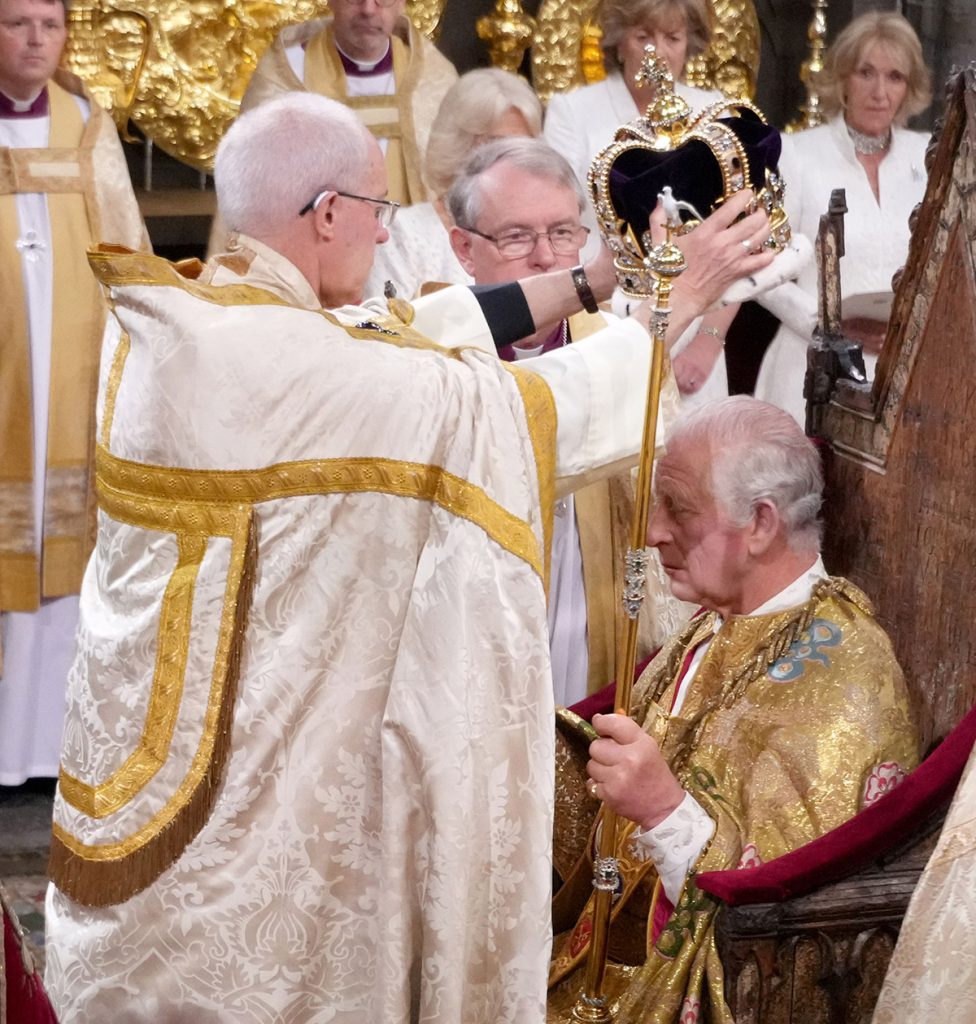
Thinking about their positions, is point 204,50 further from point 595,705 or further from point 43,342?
point 595,705

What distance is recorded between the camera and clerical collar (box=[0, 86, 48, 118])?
495cm

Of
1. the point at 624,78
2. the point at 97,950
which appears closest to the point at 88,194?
the point at 624,78

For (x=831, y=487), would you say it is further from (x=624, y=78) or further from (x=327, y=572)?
(x=624, y=78)

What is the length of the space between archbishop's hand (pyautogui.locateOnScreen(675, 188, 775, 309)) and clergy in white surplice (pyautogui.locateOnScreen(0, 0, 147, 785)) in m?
2.53

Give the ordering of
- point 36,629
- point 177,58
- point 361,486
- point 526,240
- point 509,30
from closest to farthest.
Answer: point 361,486, point 526,240, point 36,629, point 177,58, point 509,30

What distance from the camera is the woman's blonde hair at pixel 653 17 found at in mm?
5582

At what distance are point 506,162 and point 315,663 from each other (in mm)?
1453

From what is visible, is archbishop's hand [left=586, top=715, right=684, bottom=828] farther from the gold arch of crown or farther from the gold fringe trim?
the gold arch of crown

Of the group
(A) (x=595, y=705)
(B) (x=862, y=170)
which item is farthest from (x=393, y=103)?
(A) (x=595, y=705)

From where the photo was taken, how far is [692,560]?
308 cm

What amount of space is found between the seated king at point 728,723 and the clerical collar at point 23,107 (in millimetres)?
2602

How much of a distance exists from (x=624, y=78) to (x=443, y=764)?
11.7 feet

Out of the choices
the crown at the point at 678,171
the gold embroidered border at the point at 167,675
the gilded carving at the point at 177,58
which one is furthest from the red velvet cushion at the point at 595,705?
the gilded carving at the point at 177,58

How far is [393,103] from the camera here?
18.1 ft
